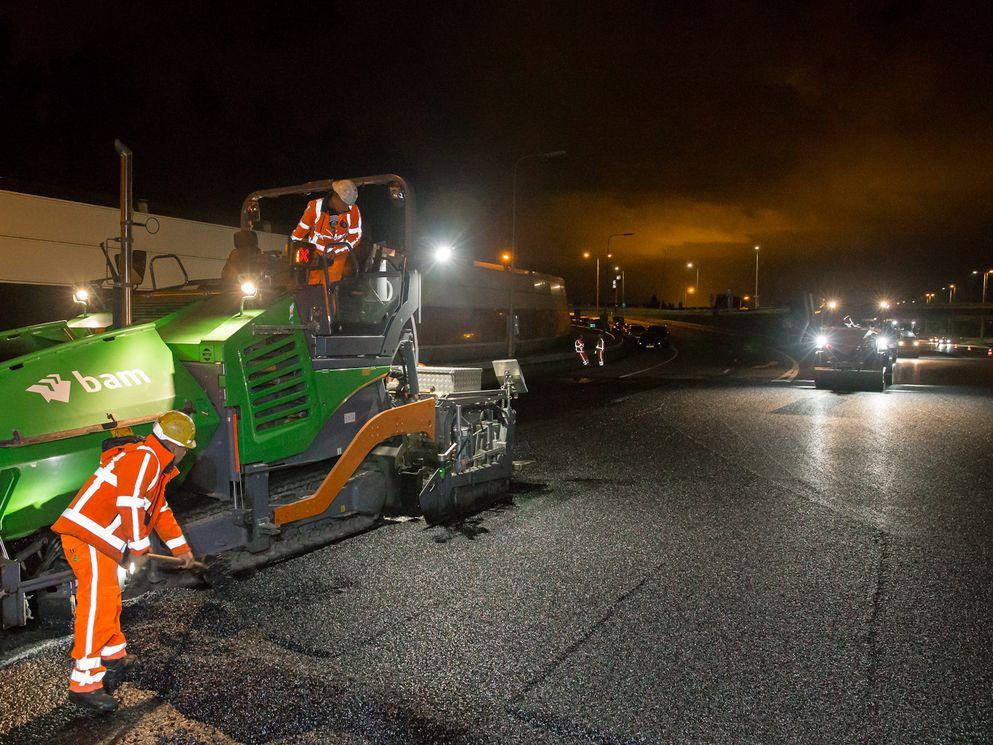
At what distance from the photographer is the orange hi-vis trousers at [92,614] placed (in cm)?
350

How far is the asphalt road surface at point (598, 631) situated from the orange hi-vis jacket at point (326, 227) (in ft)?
7.79

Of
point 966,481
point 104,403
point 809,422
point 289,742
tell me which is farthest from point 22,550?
point 809,422

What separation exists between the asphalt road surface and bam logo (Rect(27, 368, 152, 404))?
136 centimetres

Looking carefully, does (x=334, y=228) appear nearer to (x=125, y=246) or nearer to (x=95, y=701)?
(x=125, y=246)

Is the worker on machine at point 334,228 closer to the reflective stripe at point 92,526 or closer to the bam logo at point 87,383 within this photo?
the bam logo at point 87,383

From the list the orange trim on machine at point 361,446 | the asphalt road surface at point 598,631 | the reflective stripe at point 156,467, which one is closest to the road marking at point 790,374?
the asphalt road surface at point 598,631

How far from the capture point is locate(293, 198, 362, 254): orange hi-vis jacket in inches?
233

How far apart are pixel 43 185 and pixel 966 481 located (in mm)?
17993

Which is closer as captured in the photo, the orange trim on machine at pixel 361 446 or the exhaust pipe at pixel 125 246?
the exhaust pipe at pixel 125 246

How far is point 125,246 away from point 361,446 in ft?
7.00

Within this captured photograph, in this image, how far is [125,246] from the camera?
486 cm

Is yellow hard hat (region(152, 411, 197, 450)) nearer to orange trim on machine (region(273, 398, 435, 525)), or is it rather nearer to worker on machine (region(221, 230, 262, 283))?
orange trim on machine (region(273, 398, 435, 525))

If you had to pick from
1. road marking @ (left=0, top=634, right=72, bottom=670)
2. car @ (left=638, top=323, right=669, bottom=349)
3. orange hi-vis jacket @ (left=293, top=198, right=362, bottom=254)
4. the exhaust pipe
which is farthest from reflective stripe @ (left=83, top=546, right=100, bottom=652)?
car @ (left=638, top=323, right=669, bottom=349)

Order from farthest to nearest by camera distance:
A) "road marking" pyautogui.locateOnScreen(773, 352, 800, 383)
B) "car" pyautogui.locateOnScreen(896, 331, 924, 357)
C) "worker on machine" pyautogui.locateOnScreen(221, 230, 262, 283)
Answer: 1. "car" pyautogui.locateOnScreen(896, 331, 924, 357)
2. "road marking" pyautogui.locateOnScreen(773, 352, 800, 383)
3. "worker on machine" pyautogui.locateOnScreen(221, 230, 262, 283)
